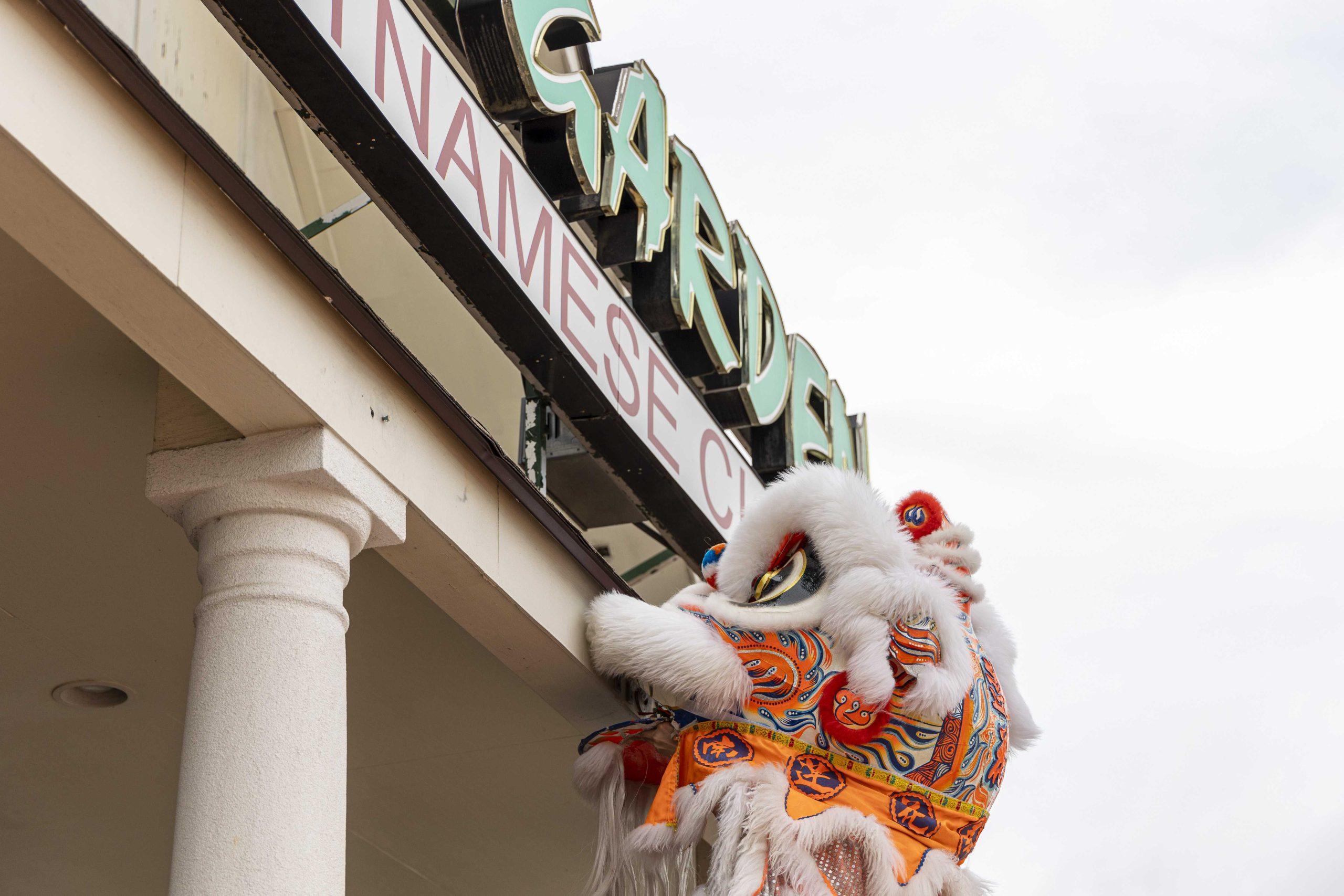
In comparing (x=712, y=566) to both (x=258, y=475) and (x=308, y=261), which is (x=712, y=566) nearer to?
(x=258, y=475)

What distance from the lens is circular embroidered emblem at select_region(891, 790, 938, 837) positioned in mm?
Answer: 4941

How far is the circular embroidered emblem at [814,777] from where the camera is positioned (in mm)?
A: 4867

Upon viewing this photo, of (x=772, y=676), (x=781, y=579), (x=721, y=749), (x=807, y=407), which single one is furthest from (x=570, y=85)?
(x=807, y=407)

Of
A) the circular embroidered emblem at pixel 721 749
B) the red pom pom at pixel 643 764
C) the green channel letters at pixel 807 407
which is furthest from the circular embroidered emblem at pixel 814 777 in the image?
the green channel letters at pixel 807 407

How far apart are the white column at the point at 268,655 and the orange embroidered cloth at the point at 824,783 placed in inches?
48.5

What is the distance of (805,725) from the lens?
4996 mm

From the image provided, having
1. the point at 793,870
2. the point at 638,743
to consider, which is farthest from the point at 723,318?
the point at 793,870

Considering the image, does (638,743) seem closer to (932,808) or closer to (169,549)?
(932,808)

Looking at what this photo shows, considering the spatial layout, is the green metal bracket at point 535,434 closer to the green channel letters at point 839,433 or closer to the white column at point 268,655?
the white column at point 268,655

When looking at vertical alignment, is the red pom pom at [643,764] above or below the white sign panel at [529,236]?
below

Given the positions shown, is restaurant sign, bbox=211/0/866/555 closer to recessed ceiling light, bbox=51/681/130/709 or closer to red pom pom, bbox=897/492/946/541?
red pom pom, bbox=897/492/946/541

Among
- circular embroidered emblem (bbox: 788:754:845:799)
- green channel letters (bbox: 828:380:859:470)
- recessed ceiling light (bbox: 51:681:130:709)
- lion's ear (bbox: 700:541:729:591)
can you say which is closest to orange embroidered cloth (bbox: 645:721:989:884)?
circular embroidered emblem (bbox: 788:754:845:799)

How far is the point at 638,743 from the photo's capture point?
5293mm

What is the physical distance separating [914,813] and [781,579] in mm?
862
